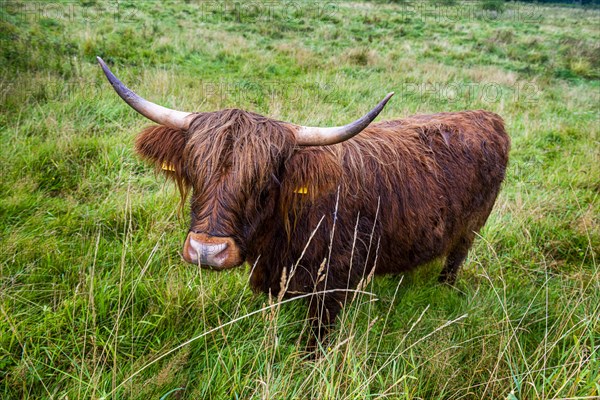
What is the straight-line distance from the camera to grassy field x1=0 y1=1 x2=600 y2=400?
6.37 feet

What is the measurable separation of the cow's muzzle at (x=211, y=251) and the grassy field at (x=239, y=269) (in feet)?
0.97

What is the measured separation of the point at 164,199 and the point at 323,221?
1935 mm

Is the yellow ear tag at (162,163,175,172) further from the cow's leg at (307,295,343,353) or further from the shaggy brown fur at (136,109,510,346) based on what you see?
the cow's leg at (307,295,343,353)

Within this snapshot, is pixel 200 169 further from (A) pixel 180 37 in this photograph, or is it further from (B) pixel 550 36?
(B) pixel 550 36

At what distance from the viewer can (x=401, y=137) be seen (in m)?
2.98

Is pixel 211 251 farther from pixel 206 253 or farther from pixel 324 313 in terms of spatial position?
pixel 324 313

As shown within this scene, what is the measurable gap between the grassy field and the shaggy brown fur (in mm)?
297

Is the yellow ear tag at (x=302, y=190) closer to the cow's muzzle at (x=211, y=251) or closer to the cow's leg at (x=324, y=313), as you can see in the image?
the cow's muzzle at (x=211, y=251)

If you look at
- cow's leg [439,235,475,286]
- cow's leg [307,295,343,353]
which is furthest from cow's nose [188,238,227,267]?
cow's leg [439,235,475,286]

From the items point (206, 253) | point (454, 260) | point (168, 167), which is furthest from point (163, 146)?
point (454, 260)

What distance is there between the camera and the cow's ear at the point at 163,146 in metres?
2.33

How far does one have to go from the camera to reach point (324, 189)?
2193 millimetres

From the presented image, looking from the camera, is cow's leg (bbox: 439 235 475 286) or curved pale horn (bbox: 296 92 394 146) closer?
curved pale horn (bbox: 296 92 394 146)

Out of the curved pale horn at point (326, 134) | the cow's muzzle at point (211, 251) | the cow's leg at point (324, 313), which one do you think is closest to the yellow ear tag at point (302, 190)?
the curved pale horn at point (326, 134)
